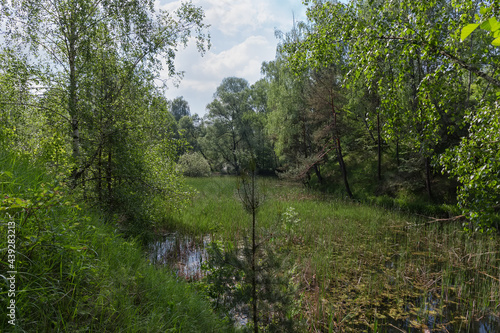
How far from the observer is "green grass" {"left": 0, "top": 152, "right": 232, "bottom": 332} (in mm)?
2000

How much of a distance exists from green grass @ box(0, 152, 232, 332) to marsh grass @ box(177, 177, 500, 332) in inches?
64.4

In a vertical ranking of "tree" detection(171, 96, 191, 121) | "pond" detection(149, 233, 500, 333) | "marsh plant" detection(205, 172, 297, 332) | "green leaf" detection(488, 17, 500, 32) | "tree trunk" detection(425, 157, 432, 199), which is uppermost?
"tree" detection(171, 96, 191, 121)

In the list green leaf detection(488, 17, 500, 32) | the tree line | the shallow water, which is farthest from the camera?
the shallow water

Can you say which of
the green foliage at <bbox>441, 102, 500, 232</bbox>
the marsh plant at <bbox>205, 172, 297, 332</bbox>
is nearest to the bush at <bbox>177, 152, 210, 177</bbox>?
the marsh plant at <bbox>205, 172, 297, 332</bbox>

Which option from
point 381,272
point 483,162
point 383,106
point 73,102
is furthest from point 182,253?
point 483,162

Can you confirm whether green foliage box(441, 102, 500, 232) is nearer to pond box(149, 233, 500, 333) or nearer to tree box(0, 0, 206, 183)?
pond box(149, 233, 500, 333)

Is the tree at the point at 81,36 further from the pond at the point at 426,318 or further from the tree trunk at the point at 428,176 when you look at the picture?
the tree trunk at the point at 428,176

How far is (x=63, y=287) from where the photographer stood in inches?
91.4

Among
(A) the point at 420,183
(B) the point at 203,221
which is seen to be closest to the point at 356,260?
(B) the point at 203,221

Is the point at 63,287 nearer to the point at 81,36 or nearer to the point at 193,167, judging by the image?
the point at 81,36

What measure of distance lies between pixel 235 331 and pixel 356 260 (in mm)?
4194

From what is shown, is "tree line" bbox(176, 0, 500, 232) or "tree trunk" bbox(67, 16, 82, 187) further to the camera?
"tree trunk" bbox(67, 16, 82, 187)

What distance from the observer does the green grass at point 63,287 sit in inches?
78.7

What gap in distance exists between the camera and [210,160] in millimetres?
43500
